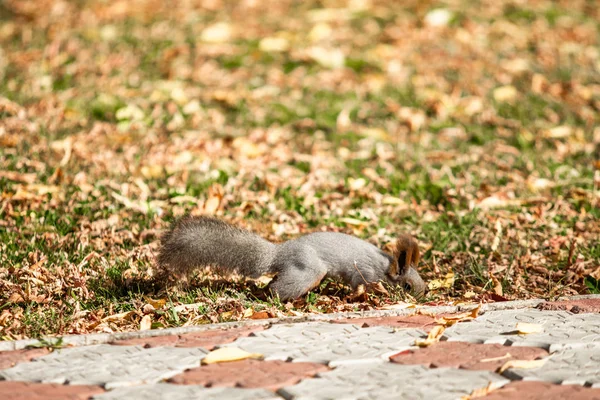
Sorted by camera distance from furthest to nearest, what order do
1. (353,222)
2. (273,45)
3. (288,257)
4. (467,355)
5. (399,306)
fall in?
(273,45)
(353,222)
(288,257)
(399,306)
(467,355)

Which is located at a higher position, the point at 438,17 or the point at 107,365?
the point at 438,17

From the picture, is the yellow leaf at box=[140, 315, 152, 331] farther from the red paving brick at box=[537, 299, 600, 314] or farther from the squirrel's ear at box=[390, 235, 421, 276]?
the red paving brick at box=[537, 299, 600, 314]

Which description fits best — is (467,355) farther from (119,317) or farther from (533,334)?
(119,317)

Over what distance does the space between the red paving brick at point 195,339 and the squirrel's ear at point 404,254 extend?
1.21 m

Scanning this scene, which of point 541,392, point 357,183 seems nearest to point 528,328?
point 541,392

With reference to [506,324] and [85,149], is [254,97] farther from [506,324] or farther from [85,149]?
[506,324]

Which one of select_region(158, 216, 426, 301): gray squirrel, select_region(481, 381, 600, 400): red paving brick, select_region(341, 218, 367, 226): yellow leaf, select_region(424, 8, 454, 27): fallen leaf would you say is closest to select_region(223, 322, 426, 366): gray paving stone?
select_region(481, 381, 600, 400): red paving brick

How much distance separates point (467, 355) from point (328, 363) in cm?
58

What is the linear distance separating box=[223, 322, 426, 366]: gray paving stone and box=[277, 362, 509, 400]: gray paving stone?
117mm

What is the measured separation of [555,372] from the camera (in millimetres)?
3283

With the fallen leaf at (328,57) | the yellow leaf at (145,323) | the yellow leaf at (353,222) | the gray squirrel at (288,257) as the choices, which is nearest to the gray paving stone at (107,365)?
the yellow leaf at (145,323)

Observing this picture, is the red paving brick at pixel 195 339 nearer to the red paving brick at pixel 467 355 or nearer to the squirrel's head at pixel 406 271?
the red paving brick at pixel 467 355

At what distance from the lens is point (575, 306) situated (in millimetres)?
4246

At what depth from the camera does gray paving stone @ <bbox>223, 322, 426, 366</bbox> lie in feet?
11.3
